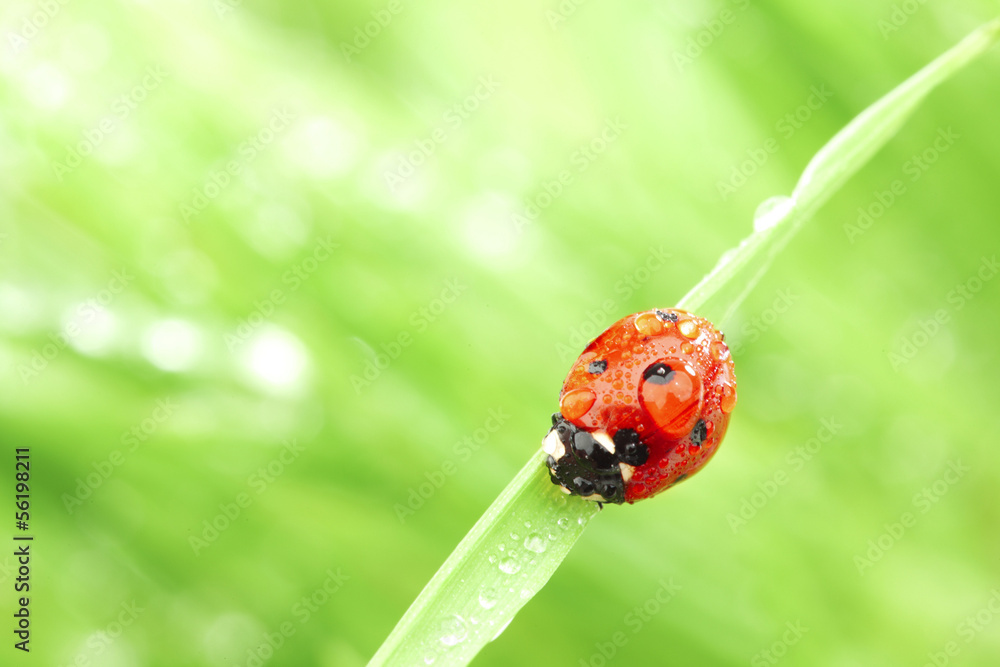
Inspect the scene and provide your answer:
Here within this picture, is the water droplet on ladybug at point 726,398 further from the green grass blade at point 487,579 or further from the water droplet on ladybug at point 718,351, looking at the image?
the green grass blade at point 487,579

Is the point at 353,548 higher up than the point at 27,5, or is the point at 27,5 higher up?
the point at 27,5

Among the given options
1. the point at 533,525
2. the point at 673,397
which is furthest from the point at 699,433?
the point at 533,525

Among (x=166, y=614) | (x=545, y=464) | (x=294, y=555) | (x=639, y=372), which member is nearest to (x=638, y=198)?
(x=639, y=372)

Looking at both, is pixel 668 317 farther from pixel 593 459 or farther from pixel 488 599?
pixel 488 599

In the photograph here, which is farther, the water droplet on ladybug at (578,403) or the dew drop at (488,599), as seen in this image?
the water droplet on ladybug at (578,403)

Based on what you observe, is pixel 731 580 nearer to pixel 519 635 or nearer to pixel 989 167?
pixel 519 635

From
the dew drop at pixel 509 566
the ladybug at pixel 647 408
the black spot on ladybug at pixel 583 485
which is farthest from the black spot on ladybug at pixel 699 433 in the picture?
the dew drop at pixel 509 566
